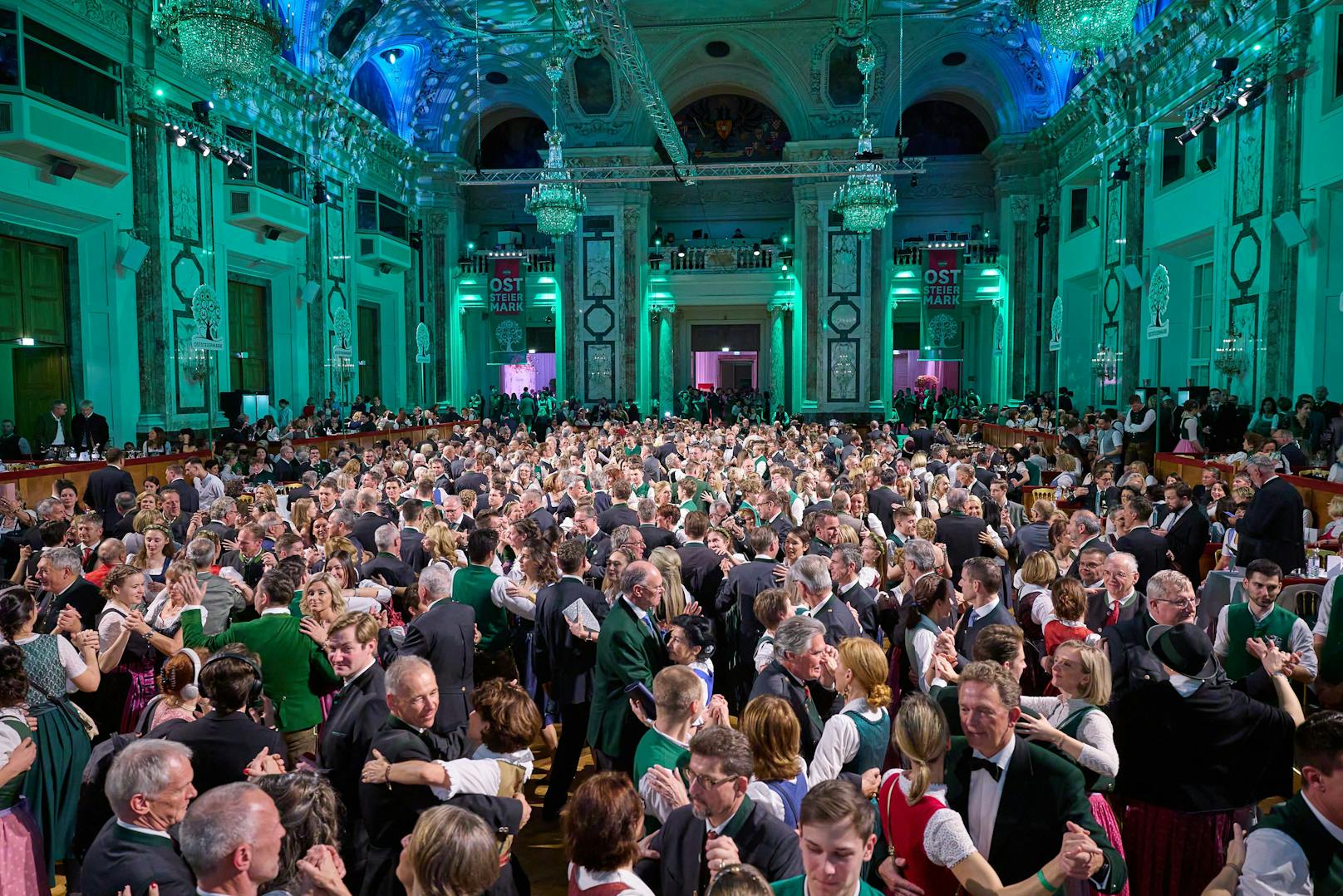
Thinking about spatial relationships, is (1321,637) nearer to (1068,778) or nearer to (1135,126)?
(1068,778)

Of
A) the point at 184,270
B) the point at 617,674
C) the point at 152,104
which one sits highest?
the point at 152,104

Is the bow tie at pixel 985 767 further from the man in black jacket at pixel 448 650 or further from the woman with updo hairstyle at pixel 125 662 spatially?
the woman with updo hairstyle at pixel 125 662

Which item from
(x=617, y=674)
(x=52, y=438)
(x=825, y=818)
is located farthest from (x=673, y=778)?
(x=52, y=438)

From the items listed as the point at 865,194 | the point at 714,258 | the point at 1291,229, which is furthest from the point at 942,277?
the point at 1291,229

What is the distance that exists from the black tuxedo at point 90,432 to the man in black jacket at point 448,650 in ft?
35.2

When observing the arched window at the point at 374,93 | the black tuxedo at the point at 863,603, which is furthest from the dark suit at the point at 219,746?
the arched window at the point at 374,93

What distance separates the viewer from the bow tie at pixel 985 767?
268cm

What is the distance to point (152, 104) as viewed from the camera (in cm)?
1454

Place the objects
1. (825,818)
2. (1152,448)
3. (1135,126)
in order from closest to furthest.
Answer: (825,818), (1152,448), (1135,126)

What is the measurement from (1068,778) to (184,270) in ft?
54.5

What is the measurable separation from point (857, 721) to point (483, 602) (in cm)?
255

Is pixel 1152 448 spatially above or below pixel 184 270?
below

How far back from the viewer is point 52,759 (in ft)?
11.7

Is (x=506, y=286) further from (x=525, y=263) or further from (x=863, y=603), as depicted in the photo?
(x=863, y=603)
